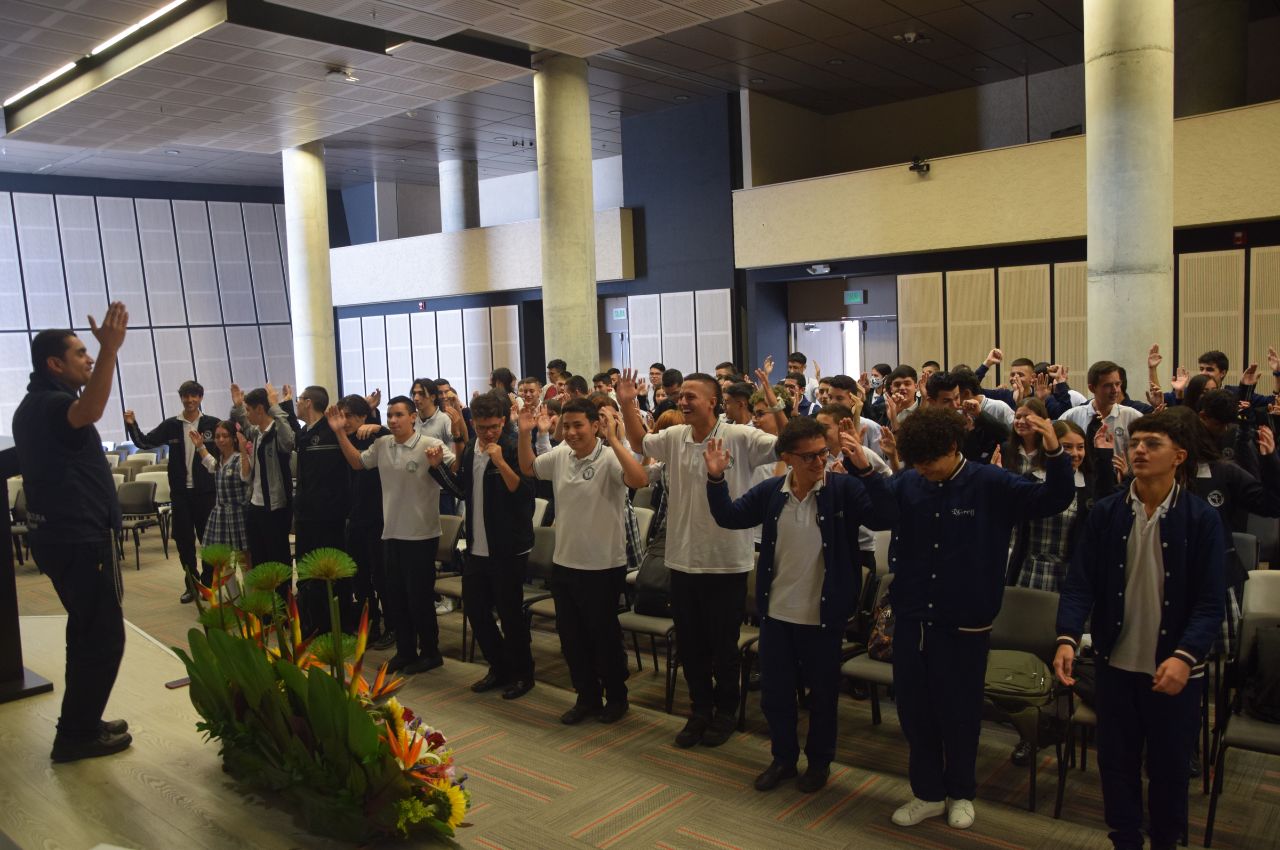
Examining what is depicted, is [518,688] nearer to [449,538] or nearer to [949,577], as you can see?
[449,538]

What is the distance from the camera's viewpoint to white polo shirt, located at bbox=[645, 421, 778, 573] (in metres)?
4.27

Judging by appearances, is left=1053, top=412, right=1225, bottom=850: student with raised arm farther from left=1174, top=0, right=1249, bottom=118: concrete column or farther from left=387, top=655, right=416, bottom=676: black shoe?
left=1174, top=0, right=1249, bottom=118: concrete column

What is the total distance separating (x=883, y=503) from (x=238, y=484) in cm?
468

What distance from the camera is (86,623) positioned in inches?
152

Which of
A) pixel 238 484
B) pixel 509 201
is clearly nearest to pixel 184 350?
pixel 509 201

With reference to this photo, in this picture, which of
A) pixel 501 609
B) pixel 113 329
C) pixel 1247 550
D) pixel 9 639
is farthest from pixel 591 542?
pixel 1247 550

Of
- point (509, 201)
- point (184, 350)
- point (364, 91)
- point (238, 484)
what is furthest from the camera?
point (509, 201)

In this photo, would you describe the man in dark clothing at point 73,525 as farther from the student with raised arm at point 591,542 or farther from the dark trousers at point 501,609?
the student with raised arm at point 591,542

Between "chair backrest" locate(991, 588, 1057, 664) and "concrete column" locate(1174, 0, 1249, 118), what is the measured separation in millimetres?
8701

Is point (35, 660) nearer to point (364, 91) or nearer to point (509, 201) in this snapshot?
point (364, 91)

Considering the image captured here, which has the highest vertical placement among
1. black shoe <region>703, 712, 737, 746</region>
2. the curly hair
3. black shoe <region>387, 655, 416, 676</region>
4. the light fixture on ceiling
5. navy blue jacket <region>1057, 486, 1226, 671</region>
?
the light fixture on ceiling

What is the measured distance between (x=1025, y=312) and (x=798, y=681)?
8.61 meters

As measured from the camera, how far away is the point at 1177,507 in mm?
A: 2963

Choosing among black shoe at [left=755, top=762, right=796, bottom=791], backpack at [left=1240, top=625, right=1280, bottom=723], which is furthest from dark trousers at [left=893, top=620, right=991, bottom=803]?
backpack at [left=1240, top=625, right=1280, bottom=723]
